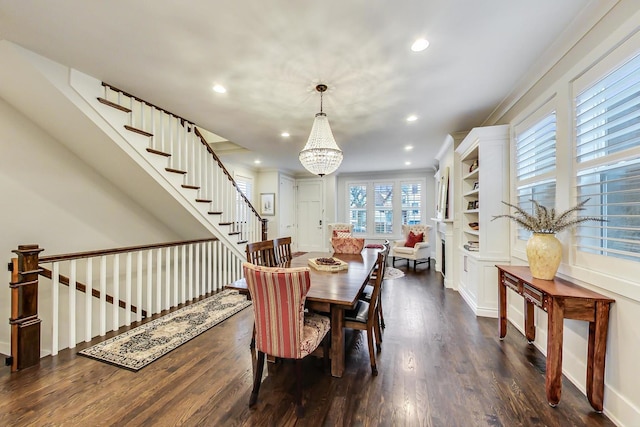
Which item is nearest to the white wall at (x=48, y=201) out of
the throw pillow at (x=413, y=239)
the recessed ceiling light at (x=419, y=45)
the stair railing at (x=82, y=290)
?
the stair railing at (x=82, y=290)

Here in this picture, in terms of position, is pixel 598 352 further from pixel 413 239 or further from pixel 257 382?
pixel 413 239

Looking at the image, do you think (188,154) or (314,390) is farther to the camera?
(188,154)

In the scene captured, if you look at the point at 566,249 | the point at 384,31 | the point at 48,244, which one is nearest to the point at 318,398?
the point at 566,249

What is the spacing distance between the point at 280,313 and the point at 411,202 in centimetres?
670

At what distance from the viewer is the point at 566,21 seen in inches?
70.4

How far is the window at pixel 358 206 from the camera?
801 cm

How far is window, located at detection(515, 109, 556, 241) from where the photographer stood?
229 centimetres

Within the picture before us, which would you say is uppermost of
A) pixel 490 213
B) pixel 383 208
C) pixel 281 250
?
pixel 383 208

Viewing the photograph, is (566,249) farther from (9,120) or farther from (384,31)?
(9,120)

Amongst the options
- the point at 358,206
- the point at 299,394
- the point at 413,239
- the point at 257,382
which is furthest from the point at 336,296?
the point at 358,206

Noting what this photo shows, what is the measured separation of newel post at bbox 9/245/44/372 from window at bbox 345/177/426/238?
6850mm

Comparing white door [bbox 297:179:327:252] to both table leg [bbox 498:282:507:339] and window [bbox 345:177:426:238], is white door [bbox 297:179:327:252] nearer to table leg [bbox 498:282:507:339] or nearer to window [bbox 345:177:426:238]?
window [bbox 345:177:426:238]

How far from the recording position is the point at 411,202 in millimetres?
7559

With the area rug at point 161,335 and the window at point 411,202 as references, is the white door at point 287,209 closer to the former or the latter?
the window at point 411,202
